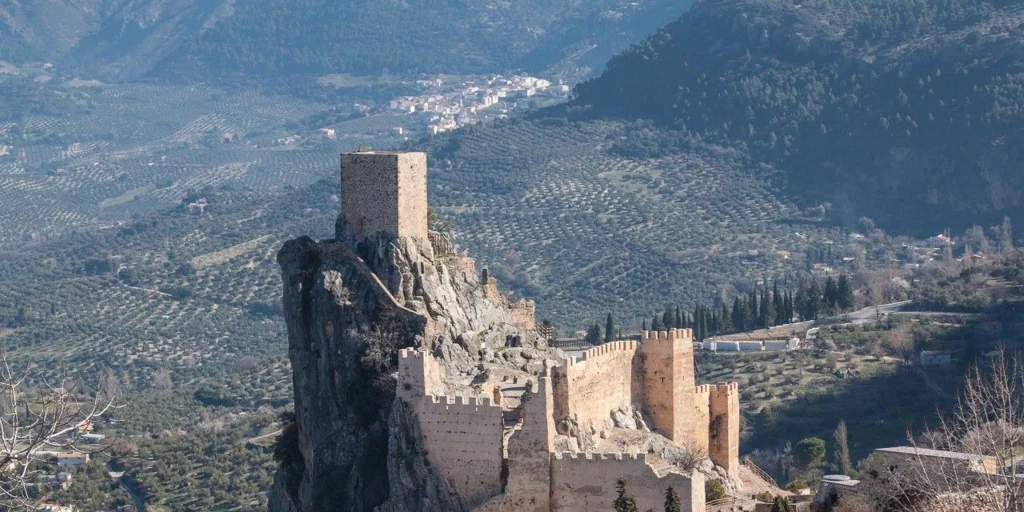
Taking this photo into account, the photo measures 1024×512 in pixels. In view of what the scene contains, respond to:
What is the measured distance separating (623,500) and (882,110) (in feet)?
449

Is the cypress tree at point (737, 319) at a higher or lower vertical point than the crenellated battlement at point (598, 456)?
higher

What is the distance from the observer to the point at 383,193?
63.8m

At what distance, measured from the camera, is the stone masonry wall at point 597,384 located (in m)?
55.5

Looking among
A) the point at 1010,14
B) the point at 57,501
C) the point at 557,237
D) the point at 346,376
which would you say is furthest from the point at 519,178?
the point at 346,376

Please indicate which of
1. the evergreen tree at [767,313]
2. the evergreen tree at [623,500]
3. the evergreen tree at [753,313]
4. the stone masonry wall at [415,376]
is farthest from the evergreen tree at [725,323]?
the evergreen tree at [623,500]

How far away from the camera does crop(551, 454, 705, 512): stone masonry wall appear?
5278 centimetres

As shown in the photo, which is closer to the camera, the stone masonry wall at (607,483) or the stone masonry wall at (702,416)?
the stone masonry wall at (607,483)

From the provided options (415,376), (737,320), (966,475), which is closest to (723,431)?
(415,376)

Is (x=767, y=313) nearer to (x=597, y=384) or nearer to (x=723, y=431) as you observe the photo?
(x=723, y=431)

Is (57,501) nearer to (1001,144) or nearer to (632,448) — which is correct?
(632,448)

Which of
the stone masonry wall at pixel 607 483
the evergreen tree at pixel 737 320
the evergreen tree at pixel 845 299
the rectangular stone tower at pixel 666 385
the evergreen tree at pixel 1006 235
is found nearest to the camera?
the stone masonry wall at pixel 607 483

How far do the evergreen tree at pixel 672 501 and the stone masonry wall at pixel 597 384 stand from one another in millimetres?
4026

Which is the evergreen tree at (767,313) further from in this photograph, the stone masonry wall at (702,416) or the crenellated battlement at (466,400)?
the crenellated battlement at (466,400)

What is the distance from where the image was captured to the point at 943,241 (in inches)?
6467
